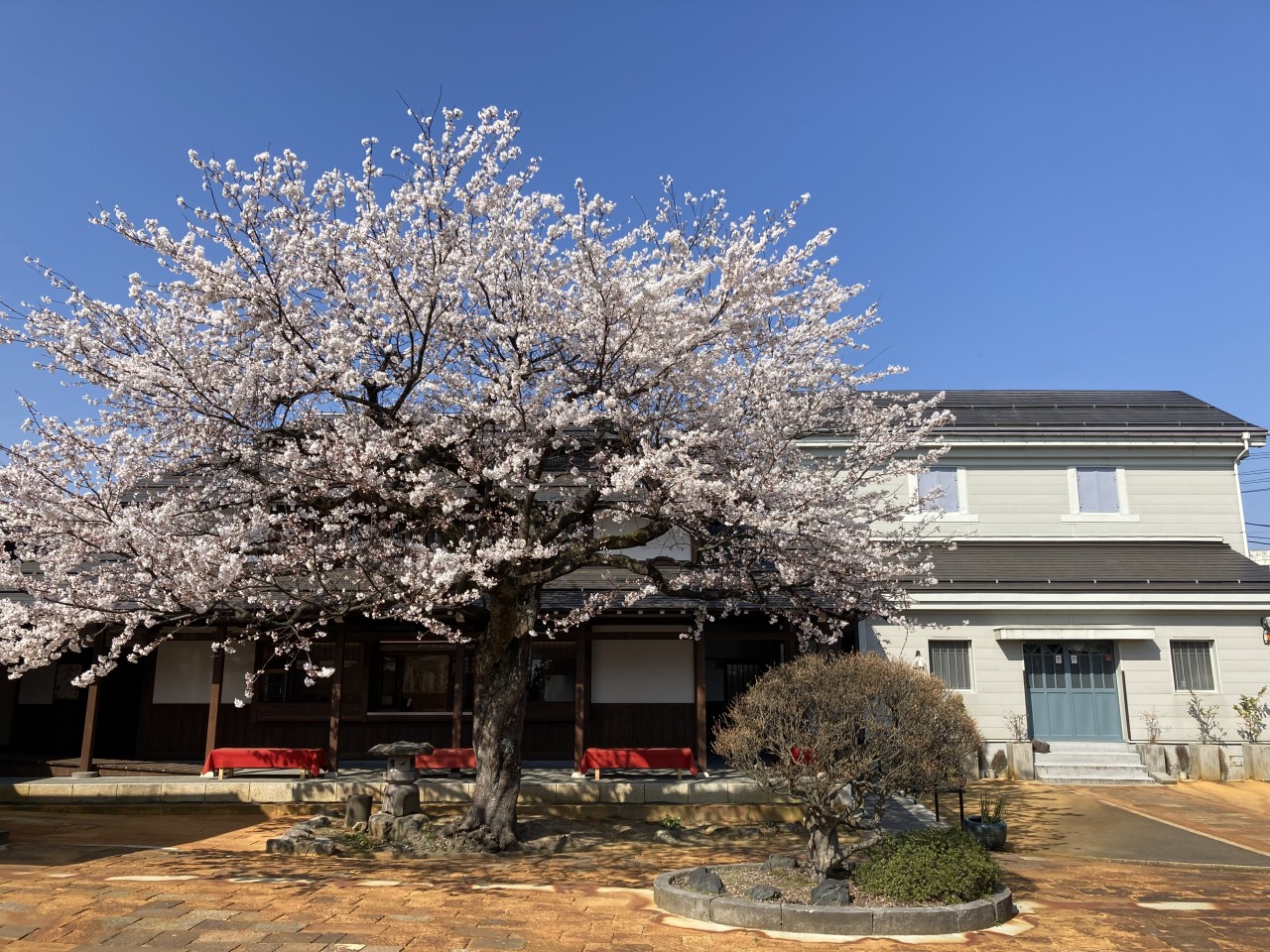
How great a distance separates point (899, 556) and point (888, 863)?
6.47 m

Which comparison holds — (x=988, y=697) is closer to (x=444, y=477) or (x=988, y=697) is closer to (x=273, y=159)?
(x=444, y=477)

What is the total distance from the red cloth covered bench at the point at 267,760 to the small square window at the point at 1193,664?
1616 centimetres

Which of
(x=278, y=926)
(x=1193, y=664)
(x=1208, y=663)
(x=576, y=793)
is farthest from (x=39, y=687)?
(x=1208, y=663)

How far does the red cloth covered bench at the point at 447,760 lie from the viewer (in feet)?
49.2

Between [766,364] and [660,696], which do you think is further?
[660,696]

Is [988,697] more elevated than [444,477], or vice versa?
[444,477]

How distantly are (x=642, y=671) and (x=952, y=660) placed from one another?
6418mm

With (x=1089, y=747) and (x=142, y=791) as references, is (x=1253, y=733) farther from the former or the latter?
(x=142, y=791)

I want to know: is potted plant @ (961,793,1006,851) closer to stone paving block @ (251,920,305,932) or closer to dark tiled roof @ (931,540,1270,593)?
dark tiled roof @ (931,540,1270,593)

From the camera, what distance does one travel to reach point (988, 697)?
18.5 metres

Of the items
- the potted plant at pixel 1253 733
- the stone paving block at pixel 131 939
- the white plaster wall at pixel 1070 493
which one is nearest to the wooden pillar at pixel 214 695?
the stone paving block at pixel 131 939

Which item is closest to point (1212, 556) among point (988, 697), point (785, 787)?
point (988, 697)

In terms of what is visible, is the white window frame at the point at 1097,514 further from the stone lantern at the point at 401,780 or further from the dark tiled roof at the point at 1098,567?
the stone lantern at the point at 401,780

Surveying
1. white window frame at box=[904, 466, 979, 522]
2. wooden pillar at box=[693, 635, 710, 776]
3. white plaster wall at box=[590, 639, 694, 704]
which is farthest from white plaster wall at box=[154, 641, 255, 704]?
white window frame at box=[904, 466, 979, 522]
